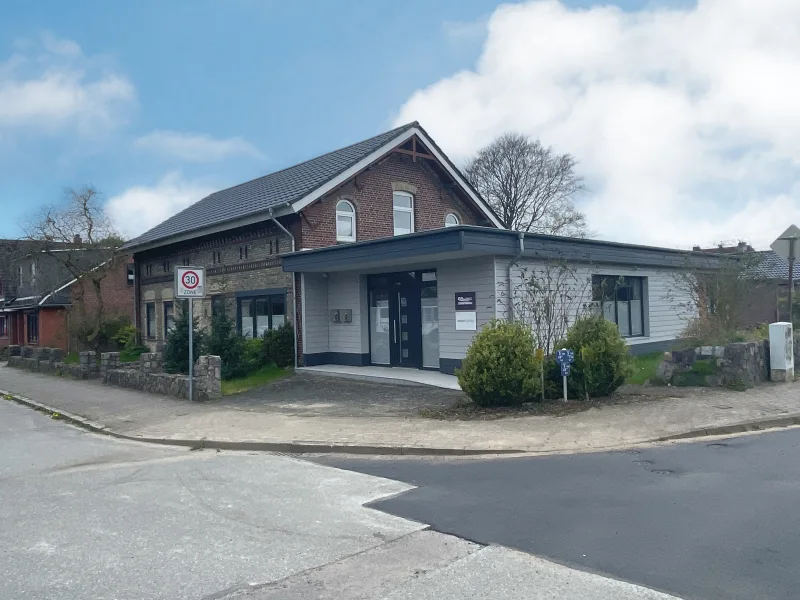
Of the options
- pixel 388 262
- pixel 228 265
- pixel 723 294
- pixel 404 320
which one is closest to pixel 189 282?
pixel 388 262

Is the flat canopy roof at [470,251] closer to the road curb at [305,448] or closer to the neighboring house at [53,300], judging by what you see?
the road curb at [305,448]

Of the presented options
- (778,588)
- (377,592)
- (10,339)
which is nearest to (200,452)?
(377,592)

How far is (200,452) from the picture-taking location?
10.5 m

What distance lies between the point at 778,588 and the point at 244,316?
19.2m

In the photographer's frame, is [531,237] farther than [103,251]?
No

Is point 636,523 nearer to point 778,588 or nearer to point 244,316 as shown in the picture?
point 778,588

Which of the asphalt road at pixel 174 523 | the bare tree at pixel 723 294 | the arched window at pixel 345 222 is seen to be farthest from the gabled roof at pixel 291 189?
the asphalt road at pixel 174 523

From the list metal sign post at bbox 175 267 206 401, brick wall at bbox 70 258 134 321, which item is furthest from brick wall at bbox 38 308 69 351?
metal sign post at bbox 175 267 206 401

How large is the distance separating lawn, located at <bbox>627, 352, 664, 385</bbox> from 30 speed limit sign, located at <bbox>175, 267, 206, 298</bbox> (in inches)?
356

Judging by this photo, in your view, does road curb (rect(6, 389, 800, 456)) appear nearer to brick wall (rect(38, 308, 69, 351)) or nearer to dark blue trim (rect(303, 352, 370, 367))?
dark blue trim (rect(303, 352, 370, 367))

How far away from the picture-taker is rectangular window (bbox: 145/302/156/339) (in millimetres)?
28672

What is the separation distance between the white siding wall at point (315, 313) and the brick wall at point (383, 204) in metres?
1.03

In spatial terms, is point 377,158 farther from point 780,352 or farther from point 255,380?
point 780,352

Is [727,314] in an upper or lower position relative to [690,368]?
upper
